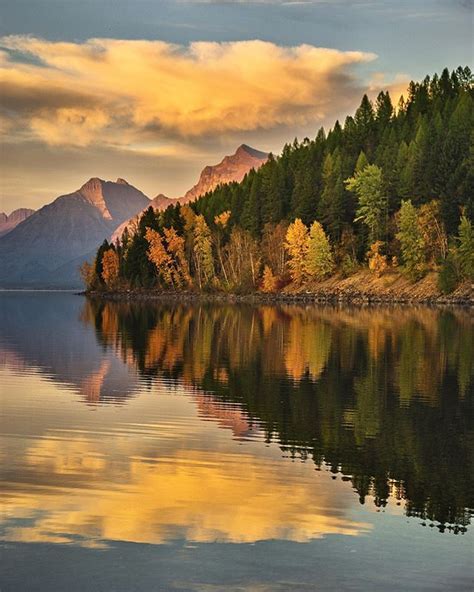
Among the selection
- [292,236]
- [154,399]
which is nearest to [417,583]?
[154,399]

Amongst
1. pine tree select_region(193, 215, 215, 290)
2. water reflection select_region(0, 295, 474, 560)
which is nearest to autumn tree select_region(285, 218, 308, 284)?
pine tree select_region(193, 215, 215, 290)

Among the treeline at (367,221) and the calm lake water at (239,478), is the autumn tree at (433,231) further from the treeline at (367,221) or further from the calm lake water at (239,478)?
the calm lake water at (239,478)

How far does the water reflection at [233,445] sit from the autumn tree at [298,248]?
394 feet

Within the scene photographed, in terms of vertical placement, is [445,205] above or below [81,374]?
above

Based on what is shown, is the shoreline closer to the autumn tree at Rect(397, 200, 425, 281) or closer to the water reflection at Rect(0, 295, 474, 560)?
the autumn tree at Rect(397, 200, 425, 281)

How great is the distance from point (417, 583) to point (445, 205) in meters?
131

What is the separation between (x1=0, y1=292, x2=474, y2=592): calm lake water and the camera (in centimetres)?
1252

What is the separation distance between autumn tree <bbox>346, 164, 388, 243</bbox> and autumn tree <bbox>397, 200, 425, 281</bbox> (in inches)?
477

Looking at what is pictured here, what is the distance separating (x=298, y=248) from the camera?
168m

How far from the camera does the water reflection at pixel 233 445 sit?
1512cm

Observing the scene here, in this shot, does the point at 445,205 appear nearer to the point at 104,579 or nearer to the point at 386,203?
the point at 386,203

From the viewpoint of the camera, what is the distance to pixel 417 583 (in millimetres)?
11969

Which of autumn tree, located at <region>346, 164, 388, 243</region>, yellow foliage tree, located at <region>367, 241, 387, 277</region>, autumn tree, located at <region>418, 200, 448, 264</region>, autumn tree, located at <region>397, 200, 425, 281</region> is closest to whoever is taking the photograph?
autumn tree, located at <region>397, 200, 425, 281</region>

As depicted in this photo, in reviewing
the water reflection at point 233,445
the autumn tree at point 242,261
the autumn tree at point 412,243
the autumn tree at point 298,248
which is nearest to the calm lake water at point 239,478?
the water reflection at point 233,445
